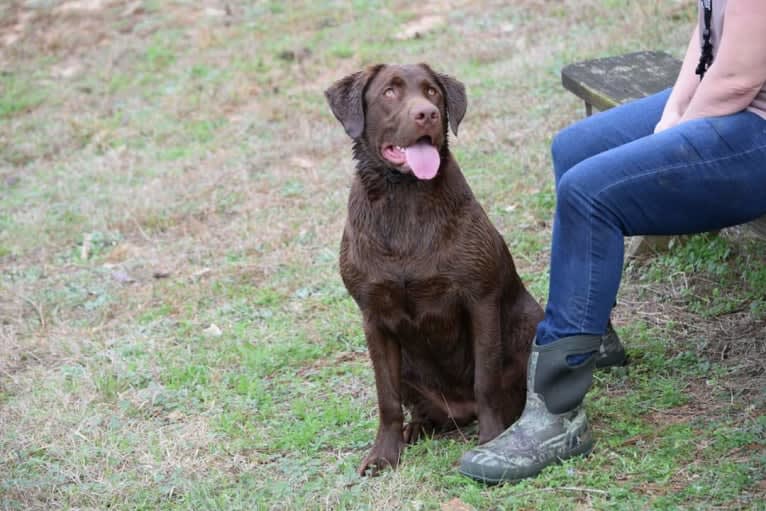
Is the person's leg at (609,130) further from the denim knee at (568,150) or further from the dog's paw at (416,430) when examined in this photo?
the dog's paw at (416,430)

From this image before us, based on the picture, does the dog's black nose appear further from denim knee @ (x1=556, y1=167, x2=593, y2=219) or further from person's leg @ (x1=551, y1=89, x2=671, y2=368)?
person's leg @ (x1=551, y1=89, x2=671, y2=368)

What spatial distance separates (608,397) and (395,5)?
280 inches

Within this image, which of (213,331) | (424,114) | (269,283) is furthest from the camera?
(269,283)

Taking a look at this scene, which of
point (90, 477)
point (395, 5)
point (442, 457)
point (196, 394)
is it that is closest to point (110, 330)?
point (196, 394)

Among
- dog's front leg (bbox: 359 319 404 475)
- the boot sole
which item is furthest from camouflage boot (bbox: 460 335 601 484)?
dog's front leg (bbox: 359 319 404 475)

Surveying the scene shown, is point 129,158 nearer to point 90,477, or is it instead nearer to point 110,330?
point 110,330

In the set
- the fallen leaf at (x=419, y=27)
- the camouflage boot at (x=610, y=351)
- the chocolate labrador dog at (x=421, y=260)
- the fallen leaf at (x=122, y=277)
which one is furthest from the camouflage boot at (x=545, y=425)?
the fallen leaf at (x=419, y=27)

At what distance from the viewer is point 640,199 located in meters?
3.34

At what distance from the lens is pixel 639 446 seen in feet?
11.9

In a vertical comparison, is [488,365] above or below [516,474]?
above

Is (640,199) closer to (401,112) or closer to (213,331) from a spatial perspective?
(401,112)

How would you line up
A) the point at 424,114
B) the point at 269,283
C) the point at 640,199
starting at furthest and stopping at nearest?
1. the point at 269,283
2. the point at 424,114
3. the point at 640,199

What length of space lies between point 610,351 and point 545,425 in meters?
0.79

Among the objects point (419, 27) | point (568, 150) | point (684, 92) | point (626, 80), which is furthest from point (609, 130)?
point (419, 27)
